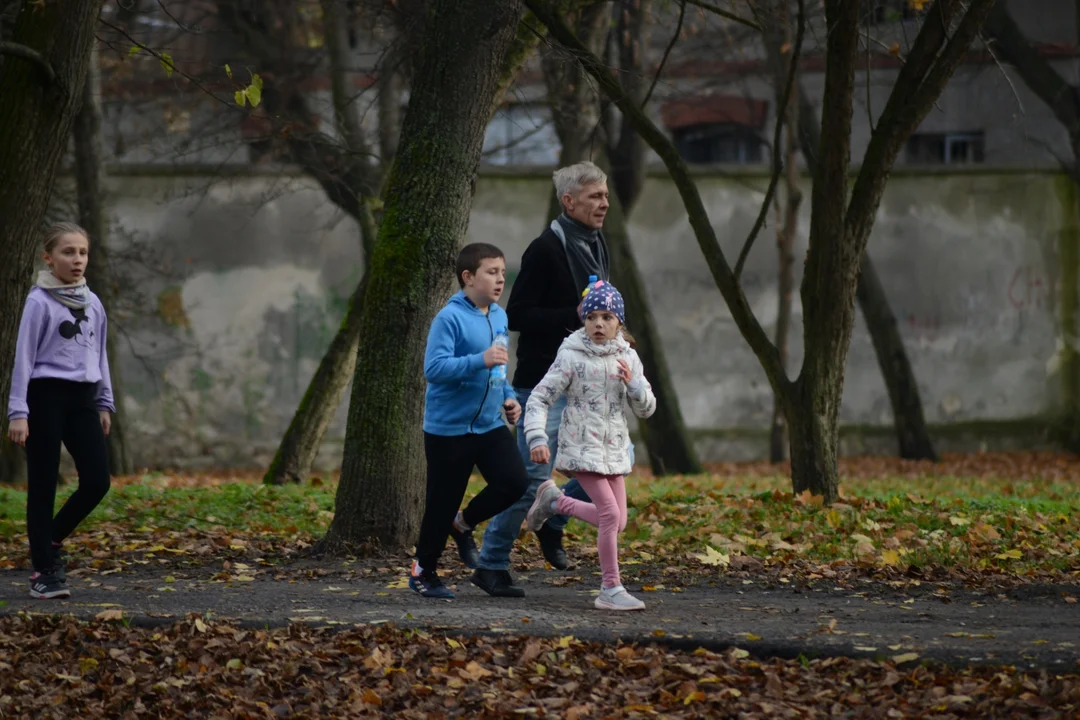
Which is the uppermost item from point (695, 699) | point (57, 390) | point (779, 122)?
point (779, 122)

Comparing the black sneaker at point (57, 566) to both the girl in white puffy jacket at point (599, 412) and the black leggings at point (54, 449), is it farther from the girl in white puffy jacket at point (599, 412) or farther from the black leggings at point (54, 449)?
the girl in white puffy jacket at point (599, 412)

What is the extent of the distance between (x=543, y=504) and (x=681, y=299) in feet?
42.9

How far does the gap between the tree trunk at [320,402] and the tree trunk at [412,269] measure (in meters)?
3.62

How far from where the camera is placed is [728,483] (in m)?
14.4

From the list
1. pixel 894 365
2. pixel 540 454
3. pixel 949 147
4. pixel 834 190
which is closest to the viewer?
pixel 540 454

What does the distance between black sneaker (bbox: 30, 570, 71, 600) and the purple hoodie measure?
866 millimetres

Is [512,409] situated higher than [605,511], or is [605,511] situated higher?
[512,409]

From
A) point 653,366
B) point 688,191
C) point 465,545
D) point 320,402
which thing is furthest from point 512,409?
point 653,366

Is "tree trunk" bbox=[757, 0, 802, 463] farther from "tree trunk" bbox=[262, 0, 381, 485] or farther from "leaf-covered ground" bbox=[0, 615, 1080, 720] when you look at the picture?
A: "leaf-covered ground" bbox=[0, 615, 1080, 720]

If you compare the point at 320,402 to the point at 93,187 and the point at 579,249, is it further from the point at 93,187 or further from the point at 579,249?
the point at 579,249

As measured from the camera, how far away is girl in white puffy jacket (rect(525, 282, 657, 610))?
6.48m

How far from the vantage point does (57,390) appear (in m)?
7.09

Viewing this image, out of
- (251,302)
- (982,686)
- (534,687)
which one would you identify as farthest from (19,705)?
(251,302)

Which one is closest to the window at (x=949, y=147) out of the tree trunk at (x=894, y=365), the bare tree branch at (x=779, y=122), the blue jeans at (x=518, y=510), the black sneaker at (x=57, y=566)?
the tree trunk at (x=894, y=365)
